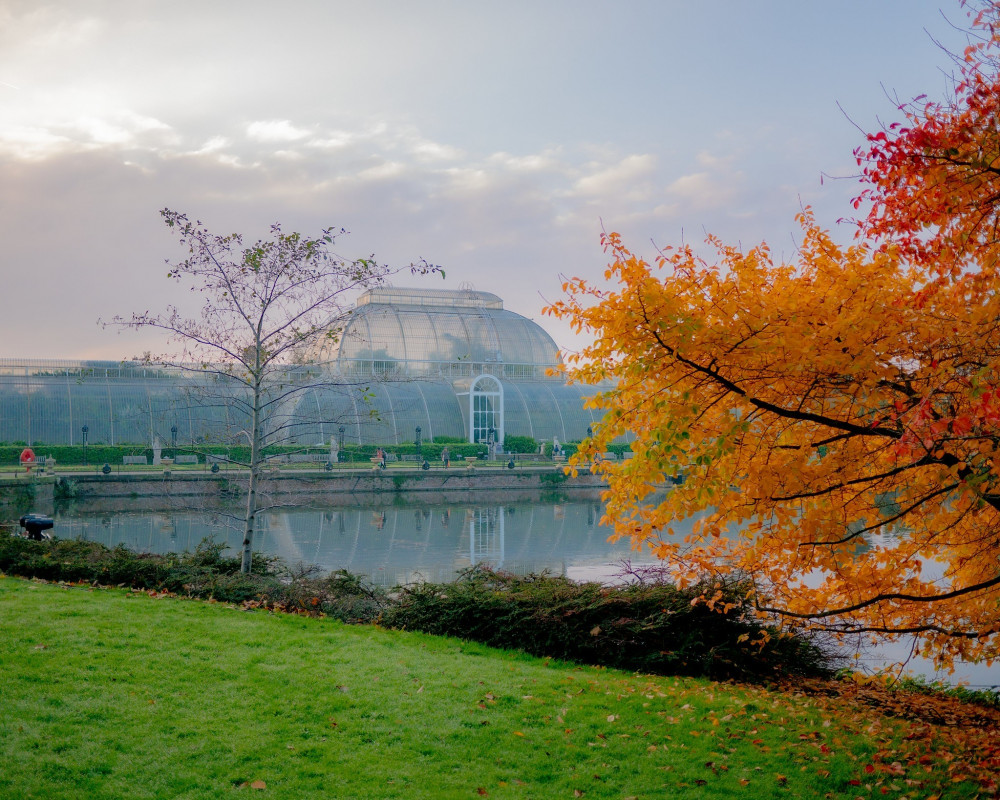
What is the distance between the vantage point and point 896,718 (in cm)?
807

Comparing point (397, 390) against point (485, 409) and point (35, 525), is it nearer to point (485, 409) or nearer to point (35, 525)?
point (485, 409)

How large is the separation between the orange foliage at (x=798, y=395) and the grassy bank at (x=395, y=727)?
123cm

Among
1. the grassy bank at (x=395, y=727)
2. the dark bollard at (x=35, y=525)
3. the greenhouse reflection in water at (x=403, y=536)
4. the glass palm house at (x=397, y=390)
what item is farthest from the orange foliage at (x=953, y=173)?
the glass palm house at (x=397, y=390)

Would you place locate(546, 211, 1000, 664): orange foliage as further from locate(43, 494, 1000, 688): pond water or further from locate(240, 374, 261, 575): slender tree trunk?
locate(240, 374, 261, 575): slender tree trunk

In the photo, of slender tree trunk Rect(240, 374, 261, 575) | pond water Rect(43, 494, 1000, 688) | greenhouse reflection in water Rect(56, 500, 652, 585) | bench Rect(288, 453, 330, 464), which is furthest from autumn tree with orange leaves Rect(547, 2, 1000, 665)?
bench Rect(288, 453, 330, 464)

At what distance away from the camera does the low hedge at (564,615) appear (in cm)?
945

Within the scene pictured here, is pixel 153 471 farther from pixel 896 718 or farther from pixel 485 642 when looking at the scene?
pixel 896 718

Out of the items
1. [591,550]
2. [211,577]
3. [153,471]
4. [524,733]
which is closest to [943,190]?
[524,733]

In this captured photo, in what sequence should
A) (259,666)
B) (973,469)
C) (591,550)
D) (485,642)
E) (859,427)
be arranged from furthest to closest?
(591,550)
(485,642)
(259,666)
(859,427)
(973,469)

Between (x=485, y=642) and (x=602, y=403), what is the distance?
17.7 ft

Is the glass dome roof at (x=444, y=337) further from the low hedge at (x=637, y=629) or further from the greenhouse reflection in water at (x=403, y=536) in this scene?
the low hedge at (x=637, y=629)

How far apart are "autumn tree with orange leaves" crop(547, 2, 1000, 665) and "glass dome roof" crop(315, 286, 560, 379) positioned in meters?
46.0

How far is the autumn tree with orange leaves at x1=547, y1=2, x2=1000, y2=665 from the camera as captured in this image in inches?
193

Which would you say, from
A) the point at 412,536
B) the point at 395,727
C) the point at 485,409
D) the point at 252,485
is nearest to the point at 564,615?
the point at 395,727
